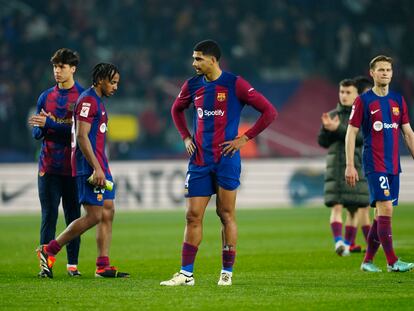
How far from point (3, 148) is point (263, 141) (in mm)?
6684

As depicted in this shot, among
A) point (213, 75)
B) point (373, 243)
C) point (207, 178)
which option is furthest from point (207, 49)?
point (373, 243)

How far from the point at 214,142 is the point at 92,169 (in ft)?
4.69

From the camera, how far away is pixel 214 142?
8766 millimetres

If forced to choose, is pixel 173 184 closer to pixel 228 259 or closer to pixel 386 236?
pixel 386 236

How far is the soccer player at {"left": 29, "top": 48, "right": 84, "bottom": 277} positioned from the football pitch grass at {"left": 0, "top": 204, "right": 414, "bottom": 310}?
18.9 inches

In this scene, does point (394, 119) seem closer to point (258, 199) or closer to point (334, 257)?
point (334, 257)

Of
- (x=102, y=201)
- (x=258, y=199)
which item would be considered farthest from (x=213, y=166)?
(x=258, y=199)

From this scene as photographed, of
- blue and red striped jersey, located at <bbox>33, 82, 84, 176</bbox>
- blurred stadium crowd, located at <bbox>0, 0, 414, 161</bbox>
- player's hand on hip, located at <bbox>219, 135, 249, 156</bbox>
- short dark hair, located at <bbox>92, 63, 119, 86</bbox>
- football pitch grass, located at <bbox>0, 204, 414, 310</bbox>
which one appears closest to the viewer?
football pitch grass, located at <bbox>0, 204, 414, 310</bbox>

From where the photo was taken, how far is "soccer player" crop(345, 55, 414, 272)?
9.89m

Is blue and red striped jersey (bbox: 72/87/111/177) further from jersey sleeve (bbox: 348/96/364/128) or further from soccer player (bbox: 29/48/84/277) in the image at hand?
jersey sleeve (bbox: 348/96/364/128)

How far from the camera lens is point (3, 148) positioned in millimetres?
25531

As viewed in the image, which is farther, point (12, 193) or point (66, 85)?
point (12, 193)

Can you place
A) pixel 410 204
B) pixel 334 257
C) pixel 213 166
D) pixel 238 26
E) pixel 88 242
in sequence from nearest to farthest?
1. pixel 213 166
2. pixel 334 257
3. pixel 88 242
4. pixel 410 204
5. pixel 238 26

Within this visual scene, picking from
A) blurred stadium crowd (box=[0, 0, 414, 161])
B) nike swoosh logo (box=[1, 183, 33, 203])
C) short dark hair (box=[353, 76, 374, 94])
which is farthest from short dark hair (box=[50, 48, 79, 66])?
blurred stadium crowd (box=[0, 0, 414, 161])
